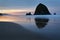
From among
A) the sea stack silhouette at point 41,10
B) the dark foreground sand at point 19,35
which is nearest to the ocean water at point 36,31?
the dark foreground sand at point 19,35

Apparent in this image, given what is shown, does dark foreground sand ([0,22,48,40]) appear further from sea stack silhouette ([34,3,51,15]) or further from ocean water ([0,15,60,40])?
sea stack silhouette ([34,3,51,15])

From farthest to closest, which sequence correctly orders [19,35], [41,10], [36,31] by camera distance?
[41,10]
[36,31]
[19,35]

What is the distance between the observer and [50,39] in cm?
1246

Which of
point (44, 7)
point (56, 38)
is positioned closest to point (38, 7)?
point (44, 7)

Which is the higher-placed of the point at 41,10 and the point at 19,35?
the point at 41,10

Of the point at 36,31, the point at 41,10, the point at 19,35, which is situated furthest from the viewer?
the point at 41,10

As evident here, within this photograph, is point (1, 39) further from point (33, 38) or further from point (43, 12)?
point (43, 12)

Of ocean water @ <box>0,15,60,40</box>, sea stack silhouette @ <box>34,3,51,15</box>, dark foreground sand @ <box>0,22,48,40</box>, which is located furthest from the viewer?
sea stack silhouette @ <box>34,3,51,15</box>

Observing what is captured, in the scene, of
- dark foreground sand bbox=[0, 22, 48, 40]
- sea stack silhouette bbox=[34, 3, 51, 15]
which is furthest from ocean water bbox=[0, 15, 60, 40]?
sea stack silhouette bbox=[34, 3, 51, 15]

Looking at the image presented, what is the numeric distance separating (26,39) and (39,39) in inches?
31.4

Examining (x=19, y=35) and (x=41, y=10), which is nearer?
(x=19, y=35)

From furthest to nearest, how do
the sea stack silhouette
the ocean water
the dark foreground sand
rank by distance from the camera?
the sea stack silhouette → the ocean water → the dark foreground sand

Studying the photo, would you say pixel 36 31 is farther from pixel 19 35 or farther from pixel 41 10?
pixel 41 10

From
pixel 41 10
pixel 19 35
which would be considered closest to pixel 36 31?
pixel 19 35
